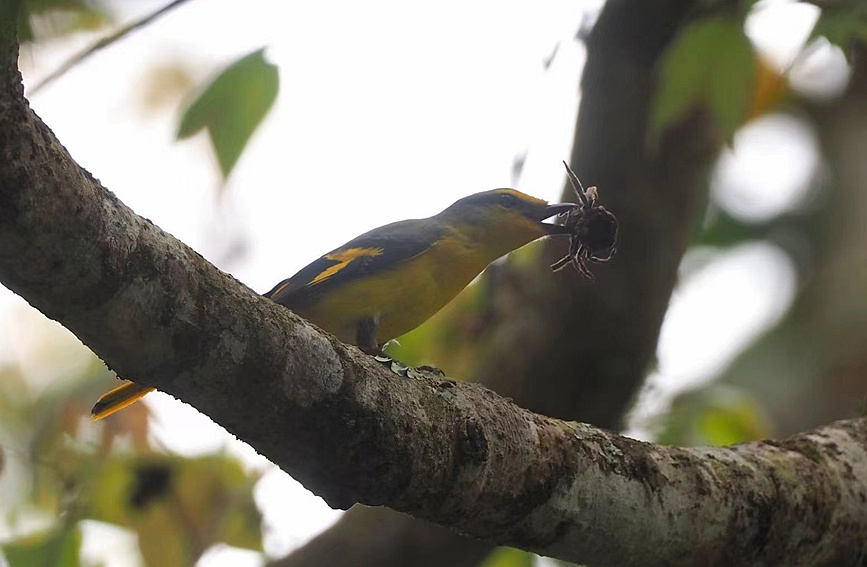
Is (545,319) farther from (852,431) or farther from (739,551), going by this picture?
(739,551)

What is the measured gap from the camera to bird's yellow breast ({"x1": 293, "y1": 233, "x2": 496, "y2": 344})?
3.51 meters

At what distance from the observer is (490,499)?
213 centimetres

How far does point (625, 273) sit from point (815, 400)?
364 centimetres

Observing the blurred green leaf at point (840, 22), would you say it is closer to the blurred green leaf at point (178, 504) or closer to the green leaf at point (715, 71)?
the green leaf at point (715, 71)

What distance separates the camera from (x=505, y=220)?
411cm

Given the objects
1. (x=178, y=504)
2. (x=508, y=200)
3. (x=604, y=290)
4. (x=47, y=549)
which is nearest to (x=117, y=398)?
(x=47, y=549)

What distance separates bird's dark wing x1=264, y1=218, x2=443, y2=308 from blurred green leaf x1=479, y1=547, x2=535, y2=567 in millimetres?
1100

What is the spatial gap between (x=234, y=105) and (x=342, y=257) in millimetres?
1431

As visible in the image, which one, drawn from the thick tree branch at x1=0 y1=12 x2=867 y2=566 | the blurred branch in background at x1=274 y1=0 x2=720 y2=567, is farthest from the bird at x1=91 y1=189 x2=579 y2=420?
the thick tree branch at x1=0 y1=12 x2=867 y2=566

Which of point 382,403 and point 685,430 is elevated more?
point 685,430

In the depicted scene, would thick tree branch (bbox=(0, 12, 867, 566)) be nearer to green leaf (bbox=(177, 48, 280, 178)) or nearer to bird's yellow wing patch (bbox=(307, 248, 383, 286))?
green leaf (bbox=(177, 48, 280, 178))

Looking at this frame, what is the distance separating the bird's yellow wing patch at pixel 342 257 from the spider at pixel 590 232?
733 millimetres

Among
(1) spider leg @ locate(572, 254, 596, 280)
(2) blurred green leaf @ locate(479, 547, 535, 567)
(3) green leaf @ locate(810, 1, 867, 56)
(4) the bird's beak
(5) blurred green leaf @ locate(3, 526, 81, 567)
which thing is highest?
(4) the bird's beak

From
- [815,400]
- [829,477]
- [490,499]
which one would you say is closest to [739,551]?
[829,477]
